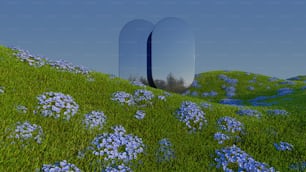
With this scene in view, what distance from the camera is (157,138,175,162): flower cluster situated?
937 centimetres

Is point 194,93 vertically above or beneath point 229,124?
beneath

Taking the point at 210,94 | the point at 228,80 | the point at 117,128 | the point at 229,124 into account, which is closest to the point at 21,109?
the point at 117,128

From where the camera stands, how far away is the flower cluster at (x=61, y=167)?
710cm

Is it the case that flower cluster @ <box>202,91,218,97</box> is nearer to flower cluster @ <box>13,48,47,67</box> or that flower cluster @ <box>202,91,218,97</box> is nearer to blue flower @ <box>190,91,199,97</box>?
blue flower @ <box>190,91,199,97</box>

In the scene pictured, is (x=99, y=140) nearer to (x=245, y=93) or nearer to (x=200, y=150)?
A: (x=200, y=150)

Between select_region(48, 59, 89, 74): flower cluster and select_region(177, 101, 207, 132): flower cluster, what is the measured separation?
6213 millimetres

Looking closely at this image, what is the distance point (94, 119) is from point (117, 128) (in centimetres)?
97

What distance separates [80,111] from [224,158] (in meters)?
5.56

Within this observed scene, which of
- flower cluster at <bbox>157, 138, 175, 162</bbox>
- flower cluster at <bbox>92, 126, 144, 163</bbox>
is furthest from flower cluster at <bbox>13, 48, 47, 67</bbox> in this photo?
flower cluster at <bbox>157, 138, 175, 162</bbox>

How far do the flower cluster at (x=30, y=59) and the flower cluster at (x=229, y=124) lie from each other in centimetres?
978

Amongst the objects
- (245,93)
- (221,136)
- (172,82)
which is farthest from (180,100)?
(245,93)

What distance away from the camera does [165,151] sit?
9742mm

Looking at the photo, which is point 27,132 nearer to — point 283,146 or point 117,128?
point 117,128

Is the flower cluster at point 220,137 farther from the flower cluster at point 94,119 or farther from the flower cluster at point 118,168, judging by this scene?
the flower cluster at point 118,168
